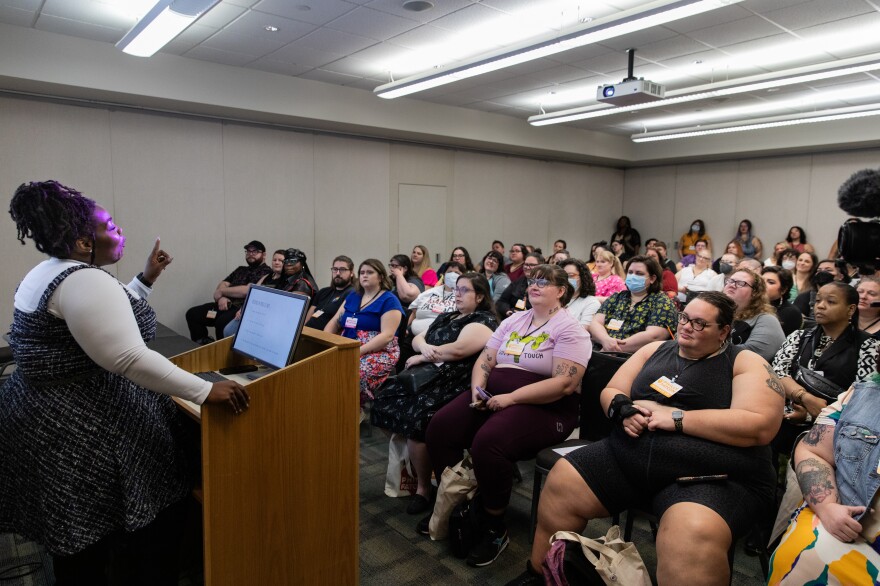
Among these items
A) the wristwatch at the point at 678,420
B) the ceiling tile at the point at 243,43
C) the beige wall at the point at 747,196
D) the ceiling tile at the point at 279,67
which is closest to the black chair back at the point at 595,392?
the wristwatch at the point at 678,420

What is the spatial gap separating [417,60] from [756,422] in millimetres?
4716

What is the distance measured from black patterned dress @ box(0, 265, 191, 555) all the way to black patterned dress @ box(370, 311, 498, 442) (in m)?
1.33

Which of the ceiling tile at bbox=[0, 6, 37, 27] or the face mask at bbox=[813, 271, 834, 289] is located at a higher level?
the ceiling tile at bbox=[0, 6, 37, 27]

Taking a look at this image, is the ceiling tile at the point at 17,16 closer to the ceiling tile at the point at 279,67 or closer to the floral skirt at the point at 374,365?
the ceiling tile at the point at 279,67

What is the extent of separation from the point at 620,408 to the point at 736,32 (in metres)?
3.99

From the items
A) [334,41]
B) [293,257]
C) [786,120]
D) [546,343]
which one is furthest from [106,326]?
[786,120]

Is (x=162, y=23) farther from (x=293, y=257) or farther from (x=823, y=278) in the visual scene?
(x=823, y=278)

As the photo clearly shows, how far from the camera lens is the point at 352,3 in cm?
408

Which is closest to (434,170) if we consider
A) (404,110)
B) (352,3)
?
(404,110)

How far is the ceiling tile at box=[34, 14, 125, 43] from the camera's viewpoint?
4.57 m

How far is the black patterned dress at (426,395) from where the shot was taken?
283 centimetres

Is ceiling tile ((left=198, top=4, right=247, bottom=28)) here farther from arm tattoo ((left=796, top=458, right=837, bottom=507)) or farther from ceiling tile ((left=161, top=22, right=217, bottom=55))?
arm tattoo ((left=796, top=458, right=837, bottom=507))

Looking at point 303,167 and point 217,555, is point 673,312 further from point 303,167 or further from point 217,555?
point 303,167

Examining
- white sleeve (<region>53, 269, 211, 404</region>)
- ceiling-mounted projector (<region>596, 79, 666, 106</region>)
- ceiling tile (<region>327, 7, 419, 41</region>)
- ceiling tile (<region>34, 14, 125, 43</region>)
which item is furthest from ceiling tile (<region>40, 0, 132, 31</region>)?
ceiling-mounted projector (<region>596, 79, 666, 106</region>)
